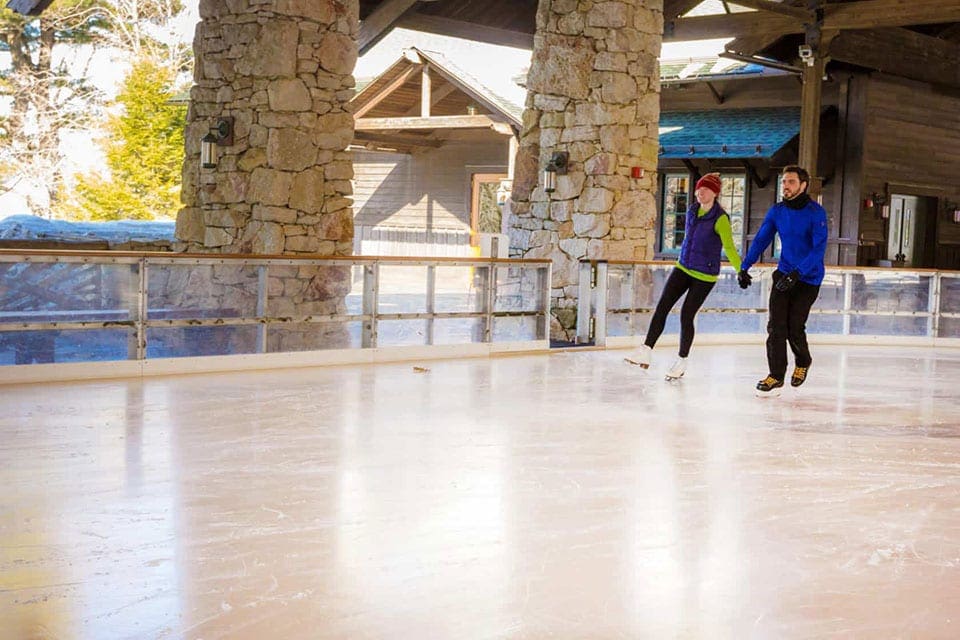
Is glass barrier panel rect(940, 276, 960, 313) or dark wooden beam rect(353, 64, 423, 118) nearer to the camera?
glass barrier panel rect(940, 276, 960, 313)

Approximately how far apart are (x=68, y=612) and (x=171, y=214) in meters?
20.5

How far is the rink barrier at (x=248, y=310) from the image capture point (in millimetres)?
7812

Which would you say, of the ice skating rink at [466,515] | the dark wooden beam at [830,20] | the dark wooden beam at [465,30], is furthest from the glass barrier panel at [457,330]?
the dark wooden beam at [830,20]

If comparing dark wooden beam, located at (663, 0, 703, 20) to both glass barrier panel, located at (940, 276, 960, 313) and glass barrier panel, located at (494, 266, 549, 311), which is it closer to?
glass barrier panel, located at (940, 276, 960, 313)

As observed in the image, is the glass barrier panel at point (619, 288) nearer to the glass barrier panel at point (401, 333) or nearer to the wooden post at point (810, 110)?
the glass barrier panel at point (401, 333)

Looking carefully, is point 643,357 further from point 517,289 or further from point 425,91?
point 425,91

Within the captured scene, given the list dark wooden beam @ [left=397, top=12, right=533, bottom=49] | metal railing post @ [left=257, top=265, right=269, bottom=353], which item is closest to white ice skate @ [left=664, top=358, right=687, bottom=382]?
metal railing post @ [left=257, top=265, right=269, bottom=353]

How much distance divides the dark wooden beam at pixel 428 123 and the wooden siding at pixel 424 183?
1.60 meters

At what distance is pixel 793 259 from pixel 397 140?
12.8 m

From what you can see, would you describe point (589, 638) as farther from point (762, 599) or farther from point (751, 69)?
point (751, 69)

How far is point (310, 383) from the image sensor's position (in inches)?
325

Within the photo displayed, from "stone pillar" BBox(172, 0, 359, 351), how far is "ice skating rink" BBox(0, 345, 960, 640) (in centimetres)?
209

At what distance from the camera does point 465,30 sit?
1460cm

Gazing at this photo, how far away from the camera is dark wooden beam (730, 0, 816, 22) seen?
14547 mm
